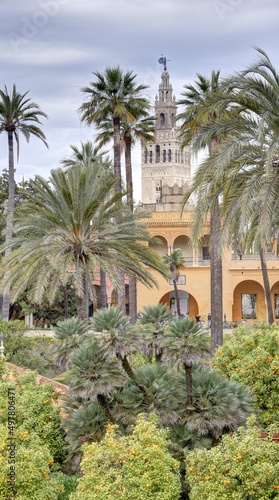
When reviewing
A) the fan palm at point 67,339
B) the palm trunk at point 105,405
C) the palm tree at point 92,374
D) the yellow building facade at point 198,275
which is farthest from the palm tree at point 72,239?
the yellow building facade at point 198,275

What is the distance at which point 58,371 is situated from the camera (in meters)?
22.2

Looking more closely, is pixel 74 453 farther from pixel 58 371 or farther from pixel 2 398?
pixel 58 371

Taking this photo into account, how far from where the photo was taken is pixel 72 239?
1803cm

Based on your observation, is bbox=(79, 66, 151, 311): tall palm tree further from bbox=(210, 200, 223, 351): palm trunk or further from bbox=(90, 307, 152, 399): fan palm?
bbox=(90, 307, 152, 399): fan palm

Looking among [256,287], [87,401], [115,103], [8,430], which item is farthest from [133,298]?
[8,430]

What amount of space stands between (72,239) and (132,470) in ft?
31.1

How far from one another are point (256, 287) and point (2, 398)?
3170 centimetres

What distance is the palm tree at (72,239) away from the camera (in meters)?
17.7

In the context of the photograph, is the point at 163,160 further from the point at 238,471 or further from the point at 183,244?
the point at 238,471

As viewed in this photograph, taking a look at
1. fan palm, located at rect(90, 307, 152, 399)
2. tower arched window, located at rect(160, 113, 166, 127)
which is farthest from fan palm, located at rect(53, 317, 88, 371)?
tower arched window, located at rect(160, 113, 166, 127)

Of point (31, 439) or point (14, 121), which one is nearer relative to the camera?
point (31, 439)

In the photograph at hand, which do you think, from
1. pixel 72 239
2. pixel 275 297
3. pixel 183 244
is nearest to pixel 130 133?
pixel 72 239

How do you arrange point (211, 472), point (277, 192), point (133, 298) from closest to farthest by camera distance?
point (211, 472), point (277, 192), point (133, 298)

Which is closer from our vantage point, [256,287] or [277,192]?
[277,192]
